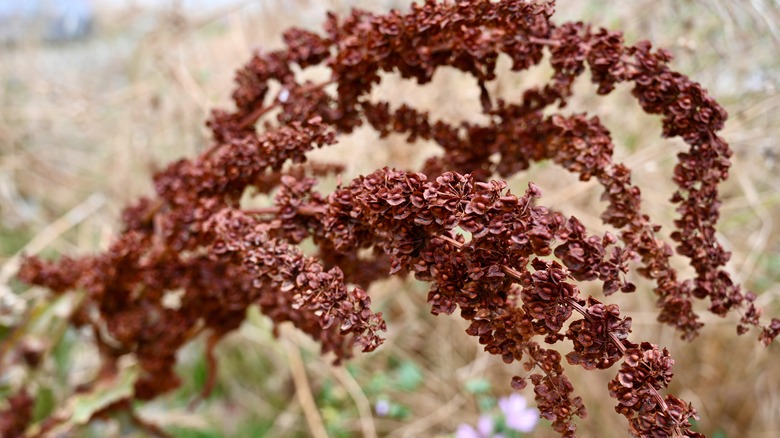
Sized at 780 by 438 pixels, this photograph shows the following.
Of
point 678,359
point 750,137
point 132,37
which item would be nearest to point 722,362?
point 678,359

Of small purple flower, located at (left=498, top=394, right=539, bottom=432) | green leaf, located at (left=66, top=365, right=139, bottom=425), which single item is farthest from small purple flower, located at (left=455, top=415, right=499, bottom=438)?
green leaf, located at (left=66, top=365, right=139, bottom=425)

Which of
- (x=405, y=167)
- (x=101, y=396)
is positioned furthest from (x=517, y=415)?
(x=101, y=396)

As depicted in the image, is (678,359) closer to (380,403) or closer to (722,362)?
(722,362)

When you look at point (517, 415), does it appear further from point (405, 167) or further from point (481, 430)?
point (405, 167)

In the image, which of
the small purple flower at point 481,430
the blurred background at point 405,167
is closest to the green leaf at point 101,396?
the blurred background at point 405,167

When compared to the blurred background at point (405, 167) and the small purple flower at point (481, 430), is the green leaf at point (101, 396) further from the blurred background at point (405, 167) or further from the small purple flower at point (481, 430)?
the small purple flower at point (481, 430)

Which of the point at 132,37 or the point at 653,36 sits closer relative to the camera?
the point at 653,36

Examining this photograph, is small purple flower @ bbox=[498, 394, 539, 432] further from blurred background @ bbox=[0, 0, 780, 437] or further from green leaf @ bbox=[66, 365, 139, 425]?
green leaf @ bbox=[66, 365, 139, 425]
